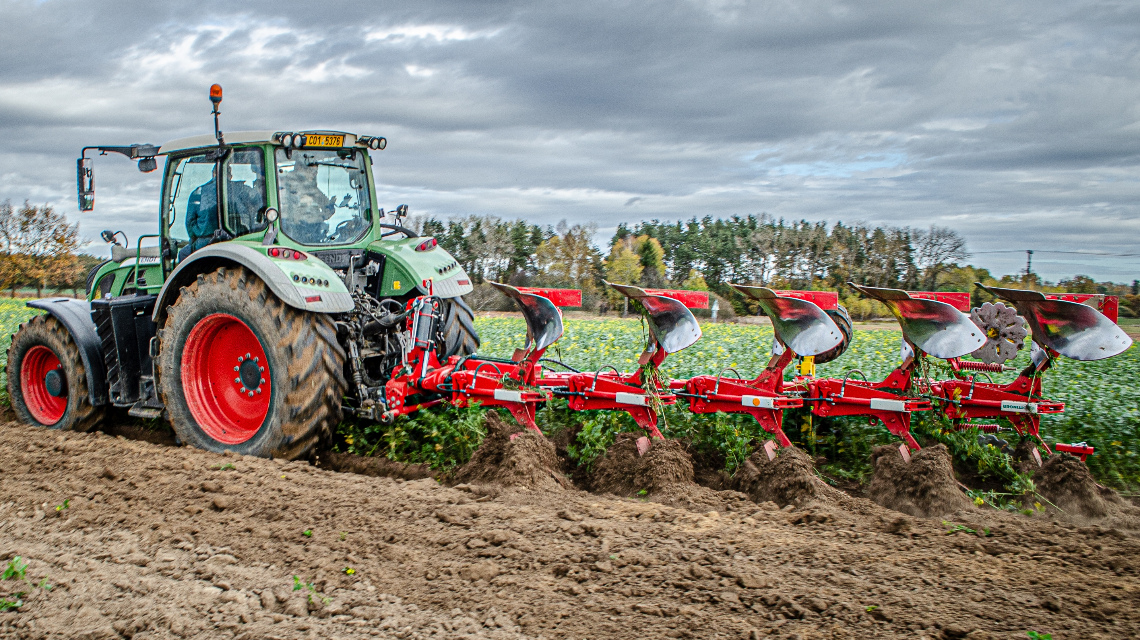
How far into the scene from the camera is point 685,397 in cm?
515

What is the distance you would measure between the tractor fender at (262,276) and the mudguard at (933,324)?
3.33 meters

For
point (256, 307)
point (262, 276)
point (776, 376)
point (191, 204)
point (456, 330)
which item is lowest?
point (776, 376)

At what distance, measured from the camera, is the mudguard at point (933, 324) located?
15.4 feet

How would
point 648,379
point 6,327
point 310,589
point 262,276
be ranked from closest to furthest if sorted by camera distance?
point 310,589 < point 648,379 < point 262,276 < point 6,327

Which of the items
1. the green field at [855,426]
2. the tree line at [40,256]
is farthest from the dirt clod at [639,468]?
the tree line at [40,256]

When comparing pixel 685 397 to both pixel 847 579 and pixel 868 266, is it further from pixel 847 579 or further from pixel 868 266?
pixel 868 266

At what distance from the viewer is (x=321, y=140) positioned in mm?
6012

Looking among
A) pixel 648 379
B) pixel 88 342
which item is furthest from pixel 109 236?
pixel 648 379

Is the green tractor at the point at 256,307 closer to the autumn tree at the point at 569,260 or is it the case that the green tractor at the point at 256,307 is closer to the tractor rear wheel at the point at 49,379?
the tractor rear wheel at the point at 49,379

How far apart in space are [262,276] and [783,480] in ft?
11.7

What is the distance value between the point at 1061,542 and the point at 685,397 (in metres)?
2.21

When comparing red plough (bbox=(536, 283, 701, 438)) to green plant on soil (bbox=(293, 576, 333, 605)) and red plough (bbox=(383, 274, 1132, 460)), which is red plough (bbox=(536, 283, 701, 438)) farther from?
green plant on soil (bbox=(293, 576, 333, 605))

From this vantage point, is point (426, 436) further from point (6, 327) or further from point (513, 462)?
point (6, 327)

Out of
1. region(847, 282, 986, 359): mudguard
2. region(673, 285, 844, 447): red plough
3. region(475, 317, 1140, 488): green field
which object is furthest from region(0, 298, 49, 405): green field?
region(847, 282, 986, 359): mudguard
